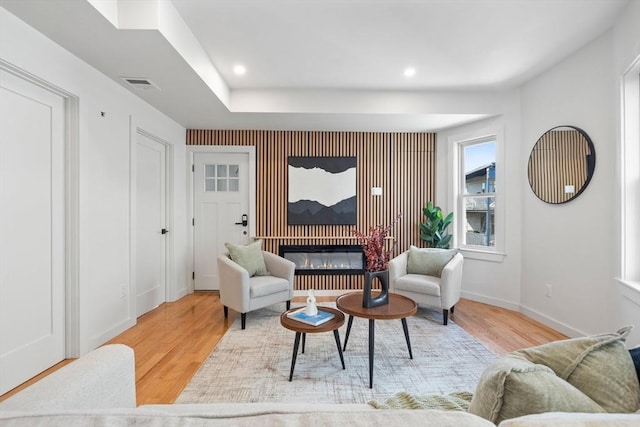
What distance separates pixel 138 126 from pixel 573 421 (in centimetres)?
393

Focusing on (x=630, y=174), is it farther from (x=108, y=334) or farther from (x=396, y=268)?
(x=108, y=334)

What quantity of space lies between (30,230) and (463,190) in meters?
4.70

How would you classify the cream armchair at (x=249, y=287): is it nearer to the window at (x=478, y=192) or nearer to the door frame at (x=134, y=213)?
the door frame at (x=134, y=213)

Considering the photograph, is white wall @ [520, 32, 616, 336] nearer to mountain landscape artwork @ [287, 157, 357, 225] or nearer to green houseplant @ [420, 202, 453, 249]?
green houseplant @ [420, 202, 453, 249]

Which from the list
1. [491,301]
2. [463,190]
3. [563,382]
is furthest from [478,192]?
[563,382]

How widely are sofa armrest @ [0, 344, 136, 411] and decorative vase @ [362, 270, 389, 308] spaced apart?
5.46ft

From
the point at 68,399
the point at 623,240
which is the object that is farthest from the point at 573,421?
the point at 623,240

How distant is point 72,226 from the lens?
8.33 feet

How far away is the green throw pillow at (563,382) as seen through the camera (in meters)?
0.73

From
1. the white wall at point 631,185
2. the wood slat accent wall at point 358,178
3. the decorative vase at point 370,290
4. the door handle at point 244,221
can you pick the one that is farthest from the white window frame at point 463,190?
the door handle at point 244,221

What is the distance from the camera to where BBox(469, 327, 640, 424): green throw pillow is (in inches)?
28.8

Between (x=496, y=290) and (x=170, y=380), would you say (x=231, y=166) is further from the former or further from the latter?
(x=496, y=290)

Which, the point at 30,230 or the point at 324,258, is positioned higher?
the point at 30,230

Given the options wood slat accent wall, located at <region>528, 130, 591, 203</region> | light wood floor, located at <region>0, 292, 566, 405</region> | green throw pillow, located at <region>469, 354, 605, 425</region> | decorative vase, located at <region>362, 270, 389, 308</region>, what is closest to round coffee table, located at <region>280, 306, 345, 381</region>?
decorative vase, located at <region>362, 270, 389, 308</region>
